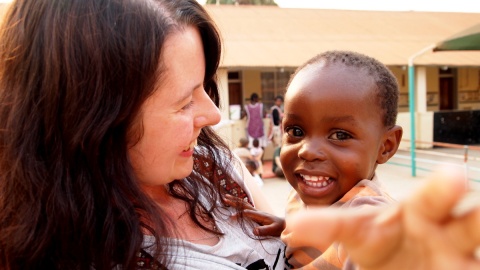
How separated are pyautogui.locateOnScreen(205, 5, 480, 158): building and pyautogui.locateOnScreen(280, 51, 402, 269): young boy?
355 inches

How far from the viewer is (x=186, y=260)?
128cm

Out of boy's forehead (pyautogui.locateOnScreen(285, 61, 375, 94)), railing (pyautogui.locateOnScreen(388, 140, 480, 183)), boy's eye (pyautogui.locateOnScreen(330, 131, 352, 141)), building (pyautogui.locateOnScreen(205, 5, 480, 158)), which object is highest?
building (pyautogui.locateOnScreen(205, 5, 480, 158))

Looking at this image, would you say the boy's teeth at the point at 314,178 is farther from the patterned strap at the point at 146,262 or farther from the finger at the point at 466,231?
the finger at the point at 466,231

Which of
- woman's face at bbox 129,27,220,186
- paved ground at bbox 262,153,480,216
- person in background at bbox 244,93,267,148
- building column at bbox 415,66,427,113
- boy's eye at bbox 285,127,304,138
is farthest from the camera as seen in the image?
building column at bbox 415,66,427,113

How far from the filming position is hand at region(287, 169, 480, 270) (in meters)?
0.54

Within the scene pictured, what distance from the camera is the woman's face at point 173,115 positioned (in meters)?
1.27

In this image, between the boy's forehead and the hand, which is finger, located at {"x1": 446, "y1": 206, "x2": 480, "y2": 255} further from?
the boy's forehead

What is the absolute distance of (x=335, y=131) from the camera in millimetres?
1532

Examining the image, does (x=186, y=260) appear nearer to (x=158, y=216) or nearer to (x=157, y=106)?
(x=158, y=216)

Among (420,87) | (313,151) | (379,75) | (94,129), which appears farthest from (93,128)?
(420,87)

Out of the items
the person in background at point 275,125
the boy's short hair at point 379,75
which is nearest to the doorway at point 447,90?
the person in background at point 275,125

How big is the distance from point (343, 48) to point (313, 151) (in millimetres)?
11352

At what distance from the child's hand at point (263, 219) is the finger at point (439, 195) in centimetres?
105

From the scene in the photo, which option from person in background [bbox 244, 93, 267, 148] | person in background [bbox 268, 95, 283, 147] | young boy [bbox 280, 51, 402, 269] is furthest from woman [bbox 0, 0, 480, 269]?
person in background [bbox 244, 93, 267, 148]
